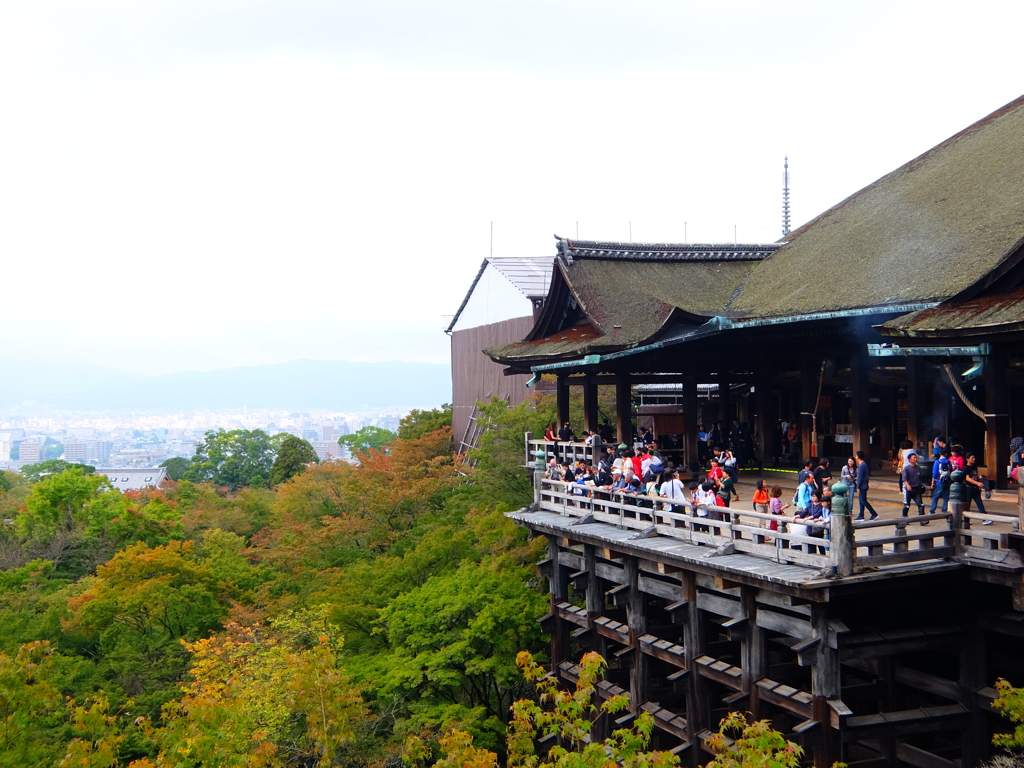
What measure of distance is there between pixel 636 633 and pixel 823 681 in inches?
220

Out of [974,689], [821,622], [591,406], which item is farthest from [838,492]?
[591,406]

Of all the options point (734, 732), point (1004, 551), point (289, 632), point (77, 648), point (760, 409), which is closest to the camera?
point (1004, 551)

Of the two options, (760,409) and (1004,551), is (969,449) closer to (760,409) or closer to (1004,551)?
(760,409)

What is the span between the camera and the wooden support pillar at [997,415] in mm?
15211

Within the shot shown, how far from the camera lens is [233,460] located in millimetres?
88375

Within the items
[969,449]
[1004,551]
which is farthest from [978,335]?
[969,449]

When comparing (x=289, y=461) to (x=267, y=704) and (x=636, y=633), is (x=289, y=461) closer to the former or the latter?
(x=267, y=704)

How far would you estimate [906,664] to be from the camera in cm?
1772

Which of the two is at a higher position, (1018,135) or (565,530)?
(1018,135)

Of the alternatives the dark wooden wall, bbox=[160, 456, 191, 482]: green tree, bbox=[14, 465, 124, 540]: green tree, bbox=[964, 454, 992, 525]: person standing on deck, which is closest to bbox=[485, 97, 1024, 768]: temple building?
bbox=[964, 454, 992, 525]: person standing on deck

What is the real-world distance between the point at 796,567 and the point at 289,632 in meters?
16.9

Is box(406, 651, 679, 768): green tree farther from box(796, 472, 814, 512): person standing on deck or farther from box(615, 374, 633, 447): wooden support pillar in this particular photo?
box(615, 374, 633, 447): wooden support pillar

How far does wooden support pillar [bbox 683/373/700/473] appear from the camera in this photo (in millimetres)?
23875

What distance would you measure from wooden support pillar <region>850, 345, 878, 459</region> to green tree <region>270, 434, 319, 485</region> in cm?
5507
